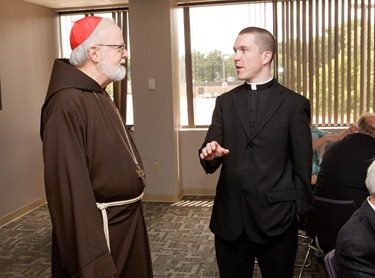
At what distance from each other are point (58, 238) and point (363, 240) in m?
1.05

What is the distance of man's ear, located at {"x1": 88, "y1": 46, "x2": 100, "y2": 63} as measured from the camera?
1.76m

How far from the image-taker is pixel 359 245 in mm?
1456

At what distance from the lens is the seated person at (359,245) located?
145 cm

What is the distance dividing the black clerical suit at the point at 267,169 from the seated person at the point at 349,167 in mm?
788

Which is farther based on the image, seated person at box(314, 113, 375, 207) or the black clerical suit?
seated person at box(314, 113, 375, 207)

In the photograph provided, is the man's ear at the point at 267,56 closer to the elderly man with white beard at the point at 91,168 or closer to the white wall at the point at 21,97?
the elderly man with white beard at the point at 91,168

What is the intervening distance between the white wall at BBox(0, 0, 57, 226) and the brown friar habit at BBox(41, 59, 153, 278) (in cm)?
334

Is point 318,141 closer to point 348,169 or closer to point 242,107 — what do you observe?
point 348,169

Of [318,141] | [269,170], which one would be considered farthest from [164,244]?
[269,170]

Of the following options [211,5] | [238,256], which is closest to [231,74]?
[211,5]

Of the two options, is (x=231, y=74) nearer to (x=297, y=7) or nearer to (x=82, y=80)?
(x=297, y=7)

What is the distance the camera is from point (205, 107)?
5.69 m

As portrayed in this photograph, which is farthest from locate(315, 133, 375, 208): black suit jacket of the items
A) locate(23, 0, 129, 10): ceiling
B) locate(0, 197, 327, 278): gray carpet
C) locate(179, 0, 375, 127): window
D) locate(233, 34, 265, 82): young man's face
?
locate(23, 0, 129, 10): ceiling

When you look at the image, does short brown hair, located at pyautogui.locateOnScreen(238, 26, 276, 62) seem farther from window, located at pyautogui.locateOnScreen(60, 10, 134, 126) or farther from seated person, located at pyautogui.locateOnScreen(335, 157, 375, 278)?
window, located at pyautogui.locateOnScreen(60, 10, 134, 126)
